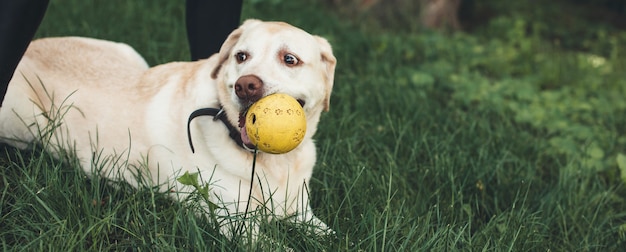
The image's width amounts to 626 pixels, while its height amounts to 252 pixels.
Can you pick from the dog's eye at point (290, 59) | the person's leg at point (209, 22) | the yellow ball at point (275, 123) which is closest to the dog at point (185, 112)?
the dog's eye at point (290, 59)

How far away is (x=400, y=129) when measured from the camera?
3.74 metres

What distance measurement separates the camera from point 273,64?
8.61 feet

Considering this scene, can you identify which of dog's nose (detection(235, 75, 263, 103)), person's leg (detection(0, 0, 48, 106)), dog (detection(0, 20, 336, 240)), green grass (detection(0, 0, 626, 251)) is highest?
person's leg (detection(0, 0, 48, 106))

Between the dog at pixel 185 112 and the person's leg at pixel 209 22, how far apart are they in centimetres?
44

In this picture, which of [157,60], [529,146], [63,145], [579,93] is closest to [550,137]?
[529,146]

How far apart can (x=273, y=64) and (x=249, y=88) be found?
0.25 meters

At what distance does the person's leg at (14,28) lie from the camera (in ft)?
7.21

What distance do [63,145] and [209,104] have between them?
0.64m

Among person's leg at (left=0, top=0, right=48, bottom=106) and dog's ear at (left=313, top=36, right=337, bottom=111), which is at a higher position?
person's leg at (left=0, top=0, right=48, bottom=106)

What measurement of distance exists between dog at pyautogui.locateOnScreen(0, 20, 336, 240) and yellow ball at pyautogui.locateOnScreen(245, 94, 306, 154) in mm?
141

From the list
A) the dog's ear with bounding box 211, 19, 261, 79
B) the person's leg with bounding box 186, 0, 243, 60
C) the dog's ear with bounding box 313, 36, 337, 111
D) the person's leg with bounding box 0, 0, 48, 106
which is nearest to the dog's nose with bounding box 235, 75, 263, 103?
the dog's ear with bounding box 211, 19, 261, 79

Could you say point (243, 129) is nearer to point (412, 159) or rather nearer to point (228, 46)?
point (228, 46)

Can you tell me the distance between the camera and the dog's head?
2572 millimetres

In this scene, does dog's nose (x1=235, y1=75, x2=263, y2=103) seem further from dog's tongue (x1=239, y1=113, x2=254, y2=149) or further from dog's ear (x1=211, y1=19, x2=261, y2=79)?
dog's ear (x1=211, y1=19, x2=261, y2=79)
